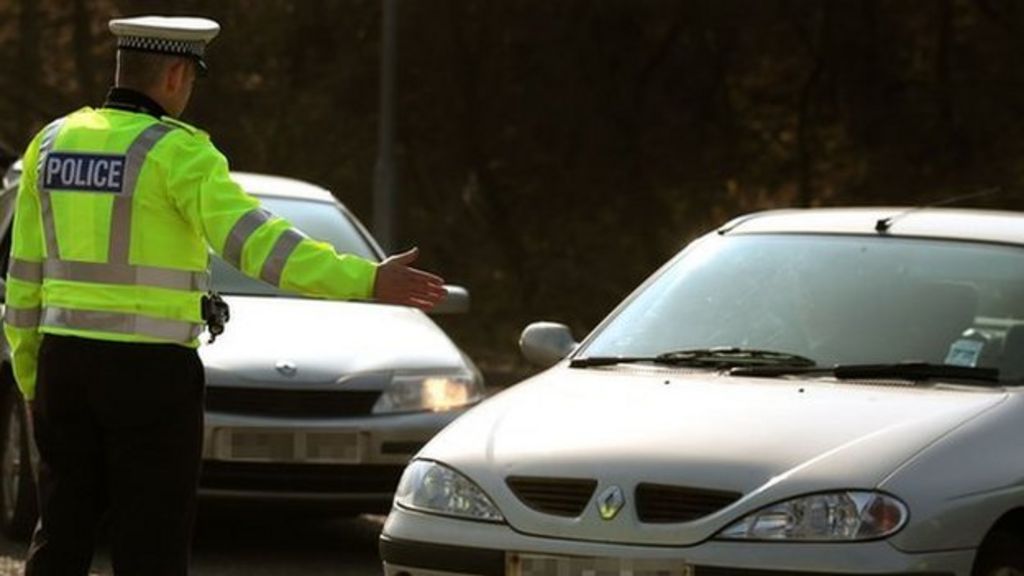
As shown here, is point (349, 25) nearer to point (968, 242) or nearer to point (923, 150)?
point (923, 150)

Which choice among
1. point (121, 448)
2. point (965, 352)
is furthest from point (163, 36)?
point (965, 352)

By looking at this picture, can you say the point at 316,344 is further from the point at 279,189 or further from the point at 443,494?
the point at 443,494

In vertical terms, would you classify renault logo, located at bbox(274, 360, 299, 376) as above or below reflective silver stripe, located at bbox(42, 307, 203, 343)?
below

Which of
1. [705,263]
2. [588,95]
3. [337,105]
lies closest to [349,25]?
[337,105]

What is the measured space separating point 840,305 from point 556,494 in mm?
1407

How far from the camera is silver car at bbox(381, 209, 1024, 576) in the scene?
21.7 ft

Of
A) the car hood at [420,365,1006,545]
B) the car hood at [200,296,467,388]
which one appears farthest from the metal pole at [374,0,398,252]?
the car hood at [420,365,1006,545]

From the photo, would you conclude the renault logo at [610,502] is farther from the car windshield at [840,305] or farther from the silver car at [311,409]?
the silver car at [311,409]

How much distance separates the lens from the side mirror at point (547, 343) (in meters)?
8.25

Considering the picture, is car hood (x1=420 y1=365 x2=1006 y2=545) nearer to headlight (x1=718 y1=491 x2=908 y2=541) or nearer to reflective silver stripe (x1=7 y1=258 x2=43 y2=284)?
headlight (x1=718 y1=491 x2=908 y2=541)

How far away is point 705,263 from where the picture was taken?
8328mm

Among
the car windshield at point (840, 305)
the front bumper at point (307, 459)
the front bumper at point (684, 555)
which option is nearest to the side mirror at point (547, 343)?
the car windshield at point (840, 305)

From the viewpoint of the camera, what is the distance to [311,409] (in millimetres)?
9891

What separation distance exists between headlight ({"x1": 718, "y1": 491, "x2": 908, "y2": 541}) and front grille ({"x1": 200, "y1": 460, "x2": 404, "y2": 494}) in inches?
135
